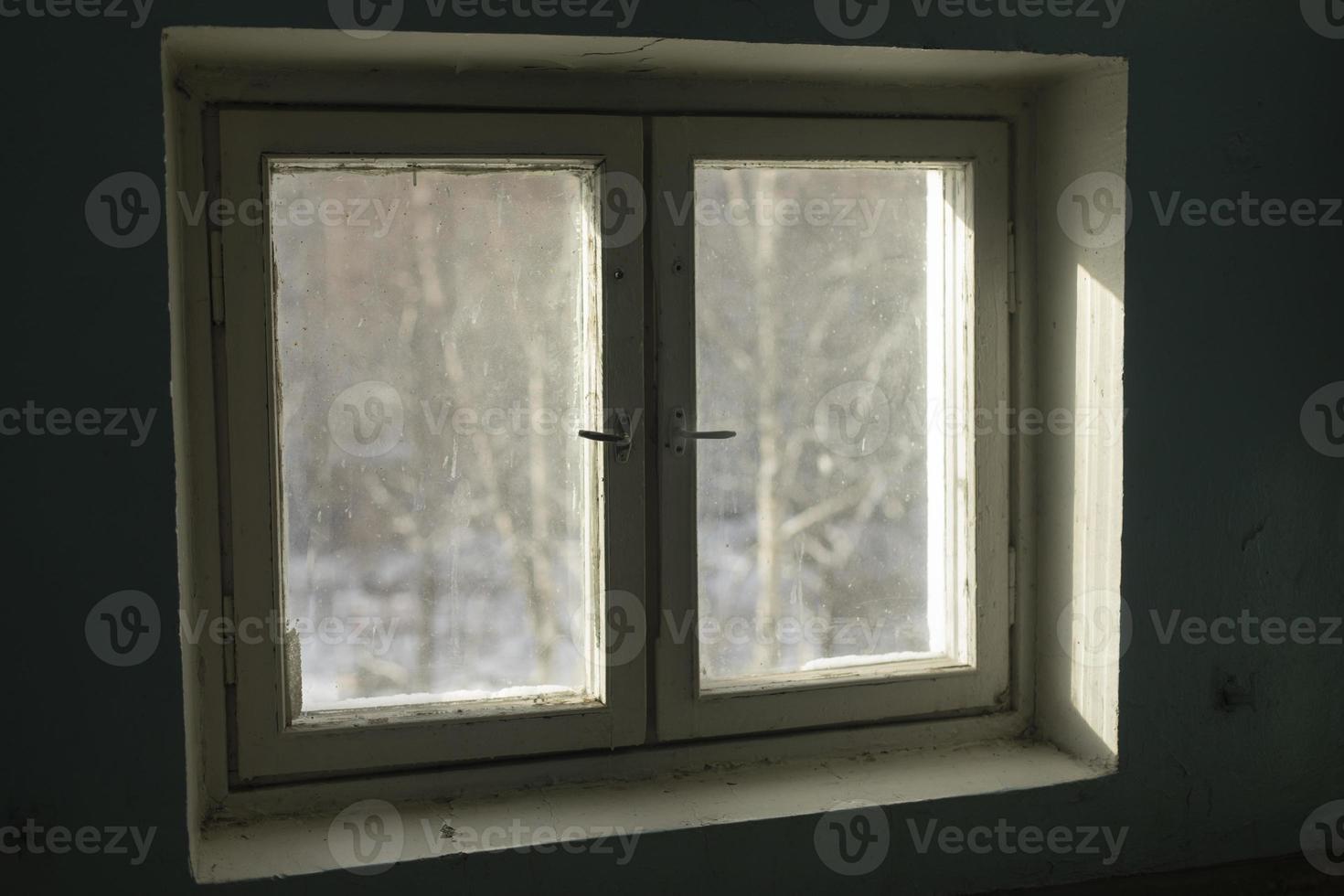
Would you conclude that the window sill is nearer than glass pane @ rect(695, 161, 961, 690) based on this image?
Yes

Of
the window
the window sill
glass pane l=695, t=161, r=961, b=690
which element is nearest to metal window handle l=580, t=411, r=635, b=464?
the window

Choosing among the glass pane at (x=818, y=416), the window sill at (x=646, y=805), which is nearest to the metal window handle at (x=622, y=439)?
the glass pane at (x=818, y=416)

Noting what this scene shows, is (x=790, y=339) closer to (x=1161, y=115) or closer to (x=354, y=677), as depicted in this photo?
(x=1161, y=115)

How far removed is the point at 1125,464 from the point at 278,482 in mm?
1297

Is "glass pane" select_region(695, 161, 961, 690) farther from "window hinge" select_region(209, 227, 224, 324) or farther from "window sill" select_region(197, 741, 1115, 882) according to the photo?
"window hinge" select_region(209, 227, 224, 324)

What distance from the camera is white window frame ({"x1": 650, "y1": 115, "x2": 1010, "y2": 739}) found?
6.42ft

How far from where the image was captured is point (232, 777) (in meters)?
1.84

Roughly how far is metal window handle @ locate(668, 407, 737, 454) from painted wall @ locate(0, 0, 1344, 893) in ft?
1.87

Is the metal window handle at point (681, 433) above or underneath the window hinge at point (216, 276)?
underneath

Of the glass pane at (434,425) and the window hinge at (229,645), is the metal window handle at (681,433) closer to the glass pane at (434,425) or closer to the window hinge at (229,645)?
the glass pane at (434,425)

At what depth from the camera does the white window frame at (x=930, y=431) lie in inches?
77.0

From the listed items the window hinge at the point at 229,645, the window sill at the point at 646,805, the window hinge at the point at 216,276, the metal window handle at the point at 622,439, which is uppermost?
the window hinge at the point at 216,276

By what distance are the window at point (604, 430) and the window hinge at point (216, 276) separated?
1 cm

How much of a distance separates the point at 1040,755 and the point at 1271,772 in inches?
14.8
